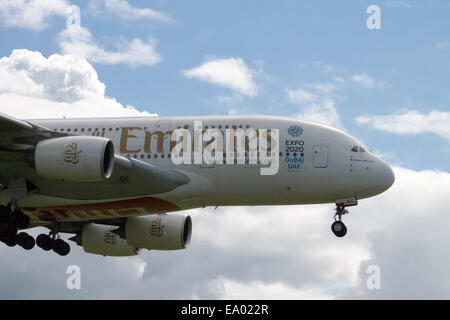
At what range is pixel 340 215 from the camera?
28.1 meters

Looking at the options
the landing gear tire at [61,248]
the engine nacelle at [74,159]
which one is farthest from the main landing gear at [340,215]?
the landing gear tire at [61,248]

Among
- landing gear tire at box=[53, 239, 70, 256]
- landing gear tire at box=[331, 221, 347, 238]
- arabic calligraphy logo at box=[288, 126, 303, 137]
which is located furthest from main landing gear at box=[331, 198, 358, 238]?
landing gear tire at box=[53, 239, 70, 256]

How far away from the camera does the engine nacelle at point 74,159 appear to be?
24391 millimetres

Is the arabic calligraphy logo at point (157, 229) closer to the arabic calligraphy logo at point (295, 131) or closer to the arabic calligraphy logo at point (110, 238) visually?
the arabic calligraphy logo at point (110, 238)

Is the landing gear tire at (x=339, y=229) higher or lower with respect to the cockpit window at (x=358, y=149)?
lower

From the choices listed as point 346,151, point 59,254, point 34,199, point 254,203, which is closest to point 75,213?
point 34,199

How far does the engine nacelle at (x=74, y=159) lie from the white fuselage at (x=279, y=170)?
3614 mm

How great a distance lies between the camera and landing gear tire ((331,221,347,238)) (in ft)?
90.9

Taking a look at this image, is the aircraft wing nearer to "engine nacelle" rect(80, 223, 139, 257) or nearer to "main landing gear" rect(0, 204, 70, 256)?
"main landing gear" rect(0, 204, 70, 256)

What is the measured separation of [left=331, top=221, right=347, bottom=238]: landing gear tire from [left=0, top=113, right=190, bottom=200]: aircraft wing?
19.5 feet

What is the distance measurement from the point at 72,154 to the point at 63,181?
11.0 ft

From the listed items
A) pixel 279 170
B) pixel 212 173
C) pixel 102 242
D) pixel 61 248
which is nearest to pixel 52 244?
pixel 61 248

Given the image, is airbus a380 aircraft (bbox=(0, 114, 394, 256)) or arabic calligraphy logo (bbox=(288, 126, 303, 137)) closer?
airbus a380 aircraft (bbox=(0, 114, 394, 256))

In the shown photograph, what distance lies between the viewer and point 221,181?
27.6 m
